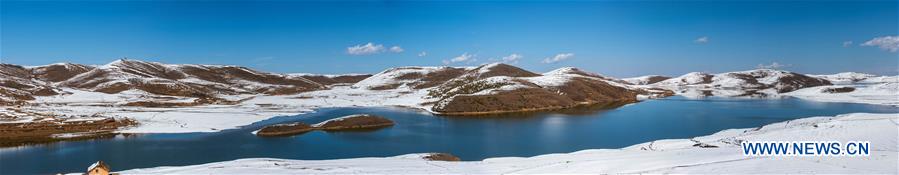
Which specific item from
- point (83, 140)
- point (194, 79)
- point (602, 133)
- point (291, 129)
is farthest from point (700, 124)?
point (194, 79)

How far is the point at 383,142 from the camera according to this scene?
177 feet

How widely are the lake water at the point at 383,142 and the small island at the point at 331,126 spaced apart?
2068 mm

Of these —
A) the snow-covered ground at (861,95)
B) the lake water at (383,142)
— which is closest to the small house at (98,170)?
the lake water at (383,142)

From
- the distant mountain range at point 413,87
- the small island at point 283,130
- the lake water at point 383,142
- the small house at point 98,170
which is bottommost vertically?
the lake water at point 383,142

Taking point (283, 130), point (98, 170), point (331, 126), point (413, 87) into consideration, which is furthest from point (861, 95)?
point (98, 170)

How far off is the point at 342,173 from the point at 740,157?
2071 centimetres

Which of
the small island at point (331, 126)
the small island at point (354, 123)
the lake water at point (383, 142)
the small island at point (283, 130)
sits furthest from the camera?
the small island at point (354, 123)

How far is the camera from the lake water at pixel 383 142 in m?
43.3

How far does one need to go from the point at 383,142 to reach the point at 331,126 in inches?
589

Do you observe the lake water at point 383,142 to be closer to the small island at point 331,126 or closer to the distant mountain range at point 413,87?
the small island at point 331,126

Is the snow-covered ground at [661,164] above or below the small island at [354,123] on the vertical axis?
below

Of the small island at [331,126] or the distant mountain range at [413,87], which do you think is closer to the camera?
the small island at [331,126]

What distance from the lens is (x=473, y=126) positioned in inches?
2734

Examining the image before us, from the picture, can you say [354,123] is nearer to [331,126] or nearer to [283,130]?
[331,126]
